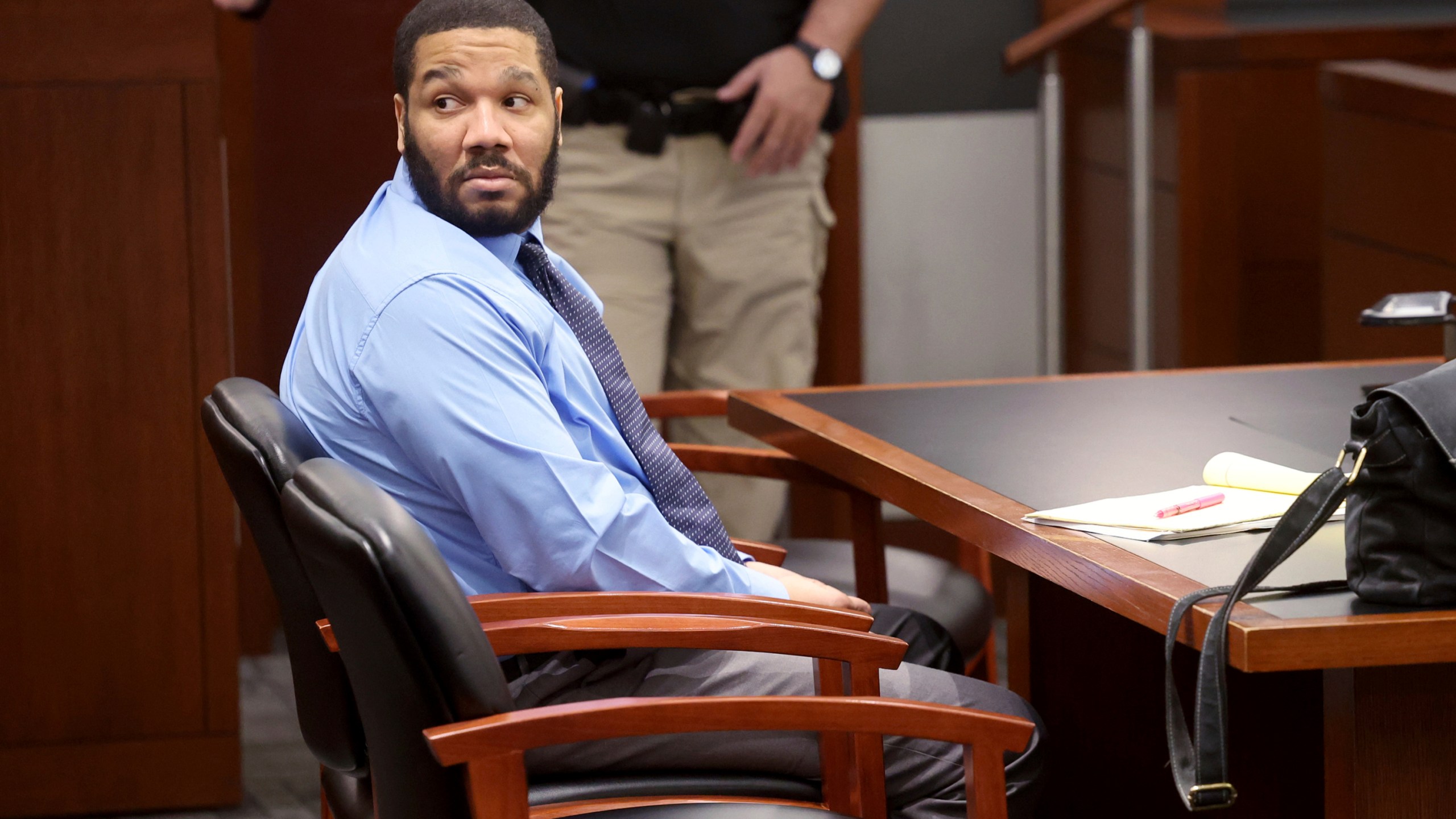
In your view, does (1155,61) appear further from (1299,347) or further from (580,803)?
(580,803)

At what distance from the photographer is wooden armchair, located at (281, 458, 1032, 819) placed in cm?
145

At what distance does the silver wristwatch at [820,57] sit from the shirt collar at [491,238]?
4.44ft

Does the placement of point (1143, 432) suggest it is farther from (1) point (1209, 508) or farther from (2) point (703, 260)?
(2) point (703, 260)

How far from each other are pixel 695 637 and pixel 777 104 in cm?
177

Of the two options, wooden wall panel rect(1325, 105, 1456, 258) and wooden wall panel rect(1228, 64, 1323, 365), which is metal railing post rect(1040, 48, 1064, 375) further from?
wooden wall panel rect(1325, 105, 1456, 258)

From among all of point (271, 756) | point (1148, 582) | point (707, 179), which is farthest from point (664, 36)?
point (1148, 582)

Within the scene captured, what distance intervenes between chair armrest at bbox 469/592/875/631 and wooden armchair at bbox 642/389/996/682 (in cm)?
48

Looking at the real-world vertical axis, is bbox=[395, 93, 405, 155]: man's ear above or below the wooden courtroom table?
above

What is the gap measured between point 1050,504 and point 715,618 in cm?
38

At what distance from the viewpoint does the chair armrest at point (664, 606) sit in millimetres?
1755

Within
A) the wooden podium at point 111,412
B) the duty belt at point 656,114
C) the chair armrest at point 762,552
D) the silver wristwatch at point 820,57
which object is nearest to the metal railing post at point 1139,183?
the silver wristwatch at point 820,57

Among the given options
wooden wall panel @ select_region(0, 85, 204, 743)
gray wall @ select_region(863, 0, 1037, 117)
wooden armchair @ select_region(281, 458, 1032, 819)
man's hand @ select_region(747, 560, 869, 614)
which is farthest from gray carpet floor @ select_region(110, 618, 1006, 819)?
wooden armchair @ select_region(281, 458, 1032, 819)

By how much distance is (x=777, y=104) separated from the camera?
10.7ft

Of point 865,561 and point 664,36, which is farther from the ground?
point 664,36
